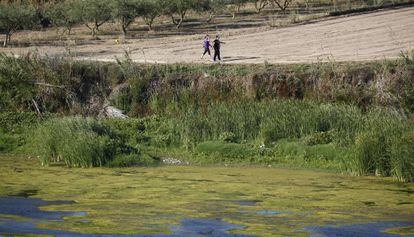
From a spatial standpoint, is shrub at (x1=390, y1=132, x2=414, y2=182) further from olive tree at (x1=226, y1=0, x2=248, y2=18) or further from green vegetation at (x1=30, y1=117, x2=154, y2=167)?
olive tree at (x1=226, y1=0, x2=248, y2=18)

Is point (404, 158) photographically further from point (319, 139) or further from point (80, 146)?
point (80, 146)

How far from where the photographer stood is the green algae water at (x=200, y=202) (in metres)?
18.0

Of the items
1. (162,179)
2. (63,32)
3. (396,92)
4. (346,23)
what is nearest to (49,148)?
(162,179)

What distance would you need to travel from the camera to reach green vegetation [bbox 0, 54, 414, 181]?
28.2 metres

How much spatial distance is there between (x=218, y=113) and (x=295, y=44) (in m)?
22.7

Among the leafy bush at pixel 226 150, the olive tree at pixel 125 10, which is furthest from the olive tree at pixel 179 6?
the leafy bush at pixel 226 150

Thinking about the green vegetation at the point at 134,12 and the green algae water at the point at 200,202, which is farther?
the green vegetation at the point at 134,12

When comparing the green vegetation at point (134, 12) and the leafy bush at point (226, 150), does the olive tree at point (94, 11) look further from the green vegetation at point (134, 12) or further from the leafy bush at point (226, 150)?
the leafy bush at point (226, 150)

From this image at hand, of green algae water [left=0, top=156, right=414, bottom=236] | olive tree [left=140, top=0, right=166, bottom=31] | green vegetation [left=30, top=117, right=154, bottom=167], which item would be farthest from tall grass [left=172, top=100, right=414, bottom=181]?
olive tree [left=140, top=0, right=166, bottom=31]

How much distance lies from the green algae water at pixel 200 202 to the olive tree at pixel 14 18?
39363 millimetres

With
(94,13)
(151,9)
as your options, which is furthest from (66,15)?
(151,9)

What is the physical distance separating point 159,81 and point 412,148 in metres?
19.2

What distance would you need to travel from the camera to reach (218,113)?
32906 mm

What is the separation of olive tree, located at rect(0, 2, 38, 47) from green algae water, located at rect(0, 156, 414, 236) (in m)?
39.4
